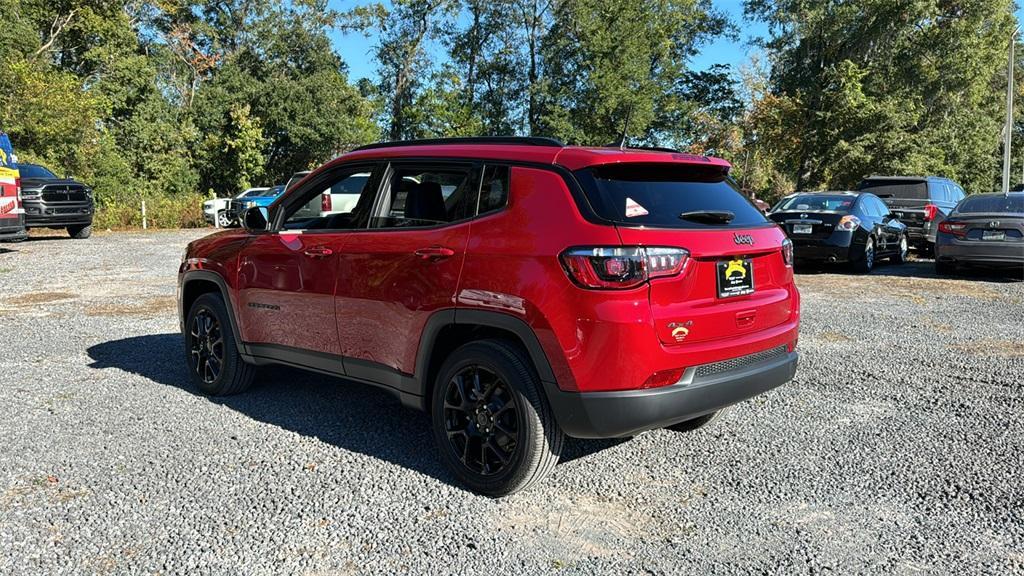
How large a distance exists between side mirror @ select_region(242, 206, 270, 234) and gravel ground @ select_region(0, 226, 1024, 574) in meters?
1.23

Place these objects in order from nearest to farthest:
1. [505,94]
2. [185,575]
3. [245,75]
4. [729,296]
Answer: [185,575] < [729,296] < [245,75] < [505,94]

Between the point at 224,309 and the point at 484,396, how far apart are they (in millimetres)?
2544

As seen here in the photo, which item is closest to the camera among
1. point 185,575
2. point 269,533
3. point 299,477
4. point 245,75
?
point 185,575

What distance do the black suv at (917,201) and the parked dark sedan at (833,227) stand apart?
9.80 feet

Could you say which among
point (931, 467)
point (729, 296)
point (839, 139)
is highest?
point (839, 139)

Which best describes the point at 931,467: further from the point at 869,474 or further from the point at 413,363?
the point at 413,363

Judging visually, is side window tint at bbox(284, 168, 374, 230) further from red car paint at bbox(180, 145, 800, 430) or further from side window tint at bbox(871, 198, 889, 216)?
side window tint at bbox(871, 198, 889, 216)

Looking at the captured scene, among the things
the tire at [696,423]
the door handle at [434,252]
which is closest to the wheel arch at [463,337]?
the door handle at [434,252]

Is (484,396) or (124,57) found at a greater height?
(124,57)

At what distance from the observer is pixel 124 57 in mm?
35312

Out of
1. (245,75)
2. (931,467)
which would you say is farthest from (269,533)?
(245,75)

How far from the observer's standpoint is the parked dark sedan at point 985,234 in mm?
11781

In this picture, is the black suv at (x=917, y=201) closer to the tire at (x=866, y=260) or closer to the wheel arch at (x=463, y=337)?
the tire at (x=866, y=260)

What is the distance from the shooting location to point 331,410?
17.1 feet
